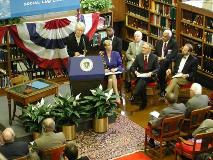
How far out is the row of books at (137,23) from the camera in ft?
44.5

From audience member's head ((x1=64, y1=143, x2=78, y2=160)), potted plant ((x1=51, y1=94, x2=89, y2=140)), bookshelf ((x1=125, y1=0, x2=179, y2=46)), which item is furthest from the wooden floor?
audience member's head ((x1=64, y1=143, x2=78, y2=160))

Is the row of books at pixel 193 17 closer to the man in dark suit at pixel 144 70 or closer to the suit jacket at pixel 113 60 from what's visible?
the man in dark suit at pixel 144 70

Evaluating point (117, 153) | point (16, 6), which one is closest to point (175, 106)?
point (117, 153)

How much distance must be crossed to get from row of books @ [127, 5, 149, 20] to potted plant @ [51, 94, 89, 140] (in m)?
5.24

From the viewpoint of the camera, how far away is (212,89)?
11.3m

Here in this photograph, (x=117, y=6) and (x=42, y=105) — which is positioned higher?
(x=117, y=6)

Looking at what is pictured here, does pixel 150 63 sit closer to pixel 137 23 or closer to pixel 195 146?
pixel 195 146

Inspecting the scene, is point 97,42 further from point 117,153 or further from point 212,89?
point 117,153

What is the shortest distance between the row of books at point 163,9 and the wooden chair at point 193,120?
4378 mm

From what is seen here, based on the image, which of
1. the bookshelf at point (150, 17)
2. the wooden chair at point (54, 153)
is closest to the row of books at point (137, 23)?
the bookshelf at point (150, 17)

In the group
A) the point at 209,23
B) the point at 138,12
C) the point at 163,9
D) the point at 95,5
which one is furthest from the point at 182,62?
the point at 138,12

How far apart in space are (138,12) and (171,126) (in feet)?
20.2

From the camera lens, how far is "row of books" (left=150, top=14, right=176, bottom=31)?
12348 millimetres

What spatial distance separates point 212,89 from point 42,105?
4571 millimetres
